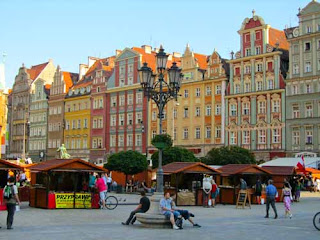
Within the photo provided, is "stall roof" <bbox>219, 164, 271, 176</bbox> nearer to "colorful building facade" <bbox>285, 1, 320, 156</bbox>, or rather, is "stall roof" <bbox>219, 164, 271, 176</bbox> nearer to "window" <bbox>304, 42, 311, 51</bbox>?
"colorful building facade" <bbox>285, 1, 320, 156</bbox>

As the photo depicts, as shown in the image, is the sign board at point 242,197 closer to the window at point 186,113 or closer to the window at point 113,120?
the window at point 186,113

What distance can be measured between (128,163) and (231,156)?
25.2ft

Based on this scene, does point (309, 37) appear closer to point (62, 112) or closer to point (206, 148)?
point (206, 148)

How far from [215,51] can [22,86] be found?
3313 cm

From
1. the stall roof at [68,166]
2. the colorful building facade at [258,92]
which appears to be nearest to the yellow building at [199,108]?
the colorful building facade at [258,92]

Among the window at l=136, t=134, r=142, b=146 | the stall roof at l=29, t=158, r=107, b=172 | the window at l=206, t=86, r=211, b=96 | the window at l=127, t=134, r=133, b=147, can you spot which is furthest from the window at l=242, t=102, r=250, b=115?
the stall roof at l=29, t=158, r=107, b=172

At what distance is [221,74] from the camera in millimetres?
50312

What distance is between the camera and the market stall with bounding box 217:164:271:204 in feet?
84.9

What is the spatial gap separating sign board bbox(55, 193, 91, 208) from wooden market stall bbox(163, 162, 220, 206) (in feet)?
13.6

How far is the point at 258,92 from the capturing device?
154 ft

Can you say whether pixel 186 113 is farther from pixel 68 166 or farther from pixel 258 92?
pixel 68 166

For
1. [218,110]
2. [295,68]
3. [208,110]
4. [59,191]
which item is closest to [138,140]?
[208,110]

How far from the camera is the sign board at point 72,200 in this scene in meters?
20.9

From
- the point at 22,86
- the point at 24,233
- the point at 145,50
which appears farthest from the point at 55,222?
the point at 22,86
